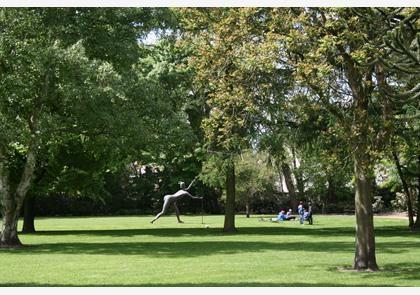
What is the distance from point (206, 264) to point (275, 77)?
15.5 ft

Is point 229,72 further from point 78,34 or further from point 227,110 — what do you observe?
point 78,34

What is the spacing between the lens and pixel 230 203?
107 ft

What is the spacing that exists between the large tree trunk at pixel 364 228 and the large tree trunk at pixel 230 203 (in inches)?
573

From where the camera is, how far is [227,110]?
16.7m

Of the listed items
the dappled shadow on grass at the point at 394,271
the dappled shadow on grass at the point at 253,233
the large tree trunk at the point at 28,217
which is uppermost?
the large tree trunk at the point at 28,217

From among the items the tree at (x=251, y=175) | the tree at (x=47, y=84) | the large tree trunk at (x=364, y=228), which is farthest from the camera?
the tree at (x=251, y=175)

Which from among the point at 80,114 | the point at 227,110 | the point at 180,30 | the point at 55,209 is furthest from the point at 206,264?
the point at 55,209

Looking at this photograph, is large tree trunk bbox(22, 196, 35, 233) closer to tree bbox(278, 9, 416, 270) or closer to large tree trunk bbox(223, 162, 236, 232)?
large tree trunk bbox(223, 162, 236, 232)

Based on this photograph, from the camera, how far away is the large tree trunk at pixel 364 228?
15.9 metres

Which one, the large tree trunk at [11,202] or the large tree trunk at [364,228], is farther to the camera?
the large tree trunk at [11,202]

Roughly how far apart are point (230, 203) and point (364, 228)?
16762 mm

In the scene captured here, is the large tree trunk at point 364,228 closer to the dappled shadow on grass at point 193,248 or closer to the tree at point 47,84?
the dappled shadow on grass at point 193,248

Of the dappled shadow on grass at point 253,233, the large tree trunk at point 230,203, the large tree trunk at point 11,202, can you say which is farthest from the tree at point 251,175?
the large tree trunk at point 11,202

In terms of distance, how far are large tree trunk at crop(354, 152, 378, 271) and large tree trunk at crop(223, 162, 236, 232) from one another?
47.8 ft
